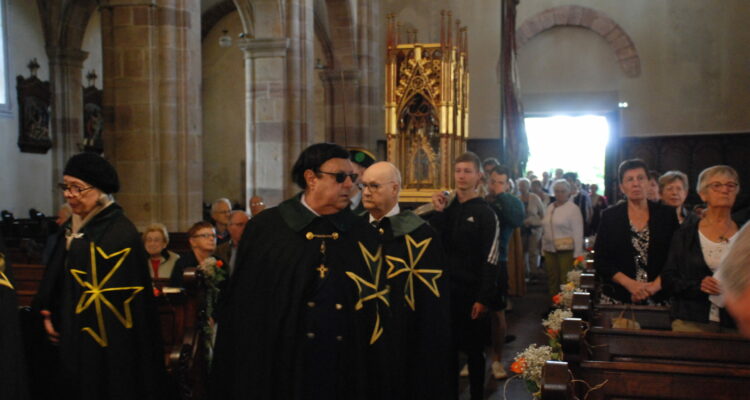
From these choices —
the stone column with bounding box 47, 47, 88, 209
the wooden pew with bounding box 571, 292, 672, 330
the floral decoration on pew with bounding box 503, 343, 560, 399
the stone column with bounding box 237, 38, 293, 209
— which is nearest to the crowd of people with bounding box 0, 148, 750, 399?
the wooden pew with bounding box 571, 292, 672, 330

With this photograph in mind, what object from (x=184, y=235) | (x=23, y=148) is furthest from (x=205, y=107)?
(x=184, y=235)

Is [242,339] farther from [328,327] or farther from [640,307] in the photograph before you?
[640,307]

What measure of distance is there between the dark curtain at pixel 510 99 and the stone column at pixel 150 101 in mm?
4293

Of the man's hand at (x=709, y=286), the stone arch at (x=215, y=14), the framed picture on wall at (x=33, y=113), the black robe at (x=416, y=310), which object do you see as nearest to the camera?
the black robe at (x=416, y=310)

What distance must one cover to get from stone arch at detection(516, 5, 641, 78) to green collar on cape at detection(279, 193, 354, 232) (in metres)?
15.2

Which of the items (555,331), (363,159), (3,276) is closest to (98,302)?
(3,276)

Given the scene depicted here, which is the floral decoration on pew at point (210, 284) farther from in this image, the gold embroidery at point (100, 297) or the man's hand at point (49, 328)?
the man's hand at point (49, 328)

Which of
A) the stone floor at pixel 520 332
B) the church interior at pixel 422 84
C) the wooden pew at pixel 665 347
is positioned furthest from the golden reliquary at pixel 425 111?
the wooden pew at pixel 665 347

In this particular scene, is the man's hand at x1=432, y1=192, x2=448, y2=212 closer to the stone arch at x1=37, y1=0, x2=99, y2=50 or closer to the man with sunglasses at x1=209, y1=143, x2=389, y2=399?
the man with sunglasses at x1=209, y1=143, x2=389, y2=399

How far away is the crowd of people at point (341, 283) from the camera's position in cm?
296

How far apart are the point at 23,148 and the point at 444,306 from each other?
51.3ft

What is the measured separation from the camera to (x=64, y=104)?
17516 mm

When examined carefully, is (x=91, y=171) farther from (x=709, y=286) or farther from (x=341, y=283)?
(x=709, y=286)

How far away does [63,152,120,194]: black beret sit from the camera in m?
3.64
